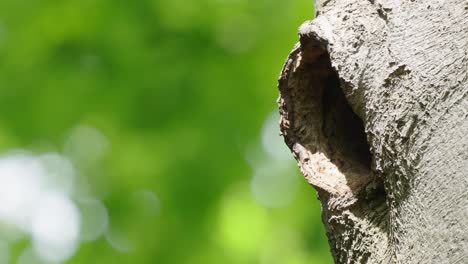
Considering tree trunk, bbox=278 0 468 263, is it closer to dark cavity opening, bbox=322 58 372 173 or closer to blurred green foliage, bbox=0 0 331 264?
dark cavity opening, bbox=322 58 372 173

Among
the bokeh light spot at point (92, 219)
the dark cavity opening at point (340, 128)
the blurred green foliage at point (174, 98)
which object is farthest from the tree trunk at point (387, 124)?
the bokeh light spot at point (92, 219)

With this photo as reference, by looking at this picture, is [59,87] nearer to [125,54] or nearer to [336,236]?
[125,54]

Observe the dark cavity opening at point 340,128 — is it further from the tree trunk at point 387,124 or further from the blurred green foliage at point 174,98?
the blurred green foliage at point 174,98

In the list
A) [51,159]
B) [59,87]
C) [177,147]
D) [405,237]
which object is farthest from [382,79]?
[51,159]

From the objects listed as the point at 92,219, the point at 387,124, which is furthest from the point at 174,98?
the point at 387,124

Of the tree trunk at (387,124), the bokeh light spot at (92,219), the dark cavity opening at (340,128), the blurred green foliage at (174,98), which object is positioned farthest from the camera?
the bokeh light spot at (92,219)

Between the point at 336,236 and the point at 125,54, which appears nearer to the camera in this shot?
the point at 336,236
